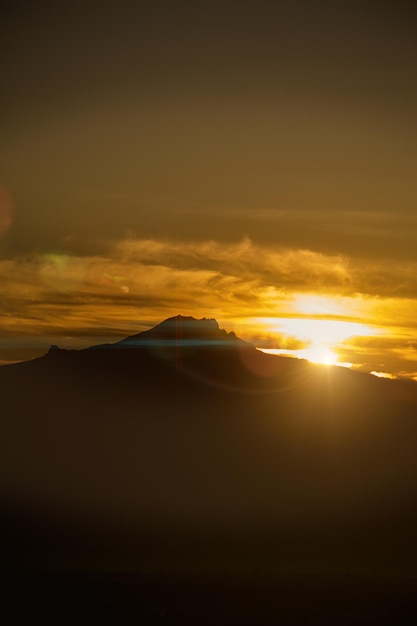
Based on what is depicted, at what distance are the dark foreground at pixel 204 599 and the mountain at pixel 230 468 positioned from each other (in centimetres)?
2645

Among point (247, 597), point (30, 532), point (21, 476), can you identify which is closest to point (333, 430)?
point (21, 476)

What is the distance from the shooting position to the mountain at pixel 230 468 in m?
110

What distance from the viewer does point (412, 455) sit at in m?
156

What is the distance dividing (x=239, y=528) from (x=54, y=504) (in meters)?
32.0

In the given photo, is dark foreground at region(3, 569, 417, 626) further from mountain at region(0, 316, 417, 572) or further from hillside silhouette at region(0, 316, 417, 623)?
mountain at region(0, 316, 417, 572)

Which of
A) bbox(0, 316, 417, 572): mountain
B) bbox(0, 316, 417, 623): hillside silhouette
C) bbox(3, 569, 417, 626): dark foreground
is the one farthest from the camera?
bbox(0, 316, 417, 572): mountain

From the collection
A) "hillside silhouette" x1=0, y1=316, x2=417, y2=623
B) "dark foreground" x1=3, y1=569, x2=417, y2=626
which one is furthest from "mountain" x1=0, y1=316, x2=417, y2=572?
"dark foreground" x1=3, y1=569, x2=417, y2=626

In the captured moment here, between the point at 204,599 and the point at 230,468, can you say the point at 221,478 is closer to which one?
the point at 230,468

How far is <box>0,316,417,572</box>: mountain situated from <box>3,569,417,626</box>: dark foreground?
86.8 ft

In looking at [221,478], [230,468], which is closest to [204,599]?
[221,478]

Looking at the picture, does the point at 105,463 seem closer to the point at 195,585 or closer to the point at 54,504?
the point at 54,504

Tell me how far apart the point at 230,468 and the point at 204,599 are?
308ft

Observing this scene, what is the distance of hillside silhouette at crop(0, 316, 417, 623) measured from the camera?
96438 mm

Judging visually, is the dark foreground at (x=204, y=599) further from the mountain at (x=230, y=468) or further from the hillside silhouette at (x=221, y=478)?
the mountain at (x=230, y=468)
